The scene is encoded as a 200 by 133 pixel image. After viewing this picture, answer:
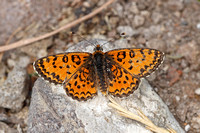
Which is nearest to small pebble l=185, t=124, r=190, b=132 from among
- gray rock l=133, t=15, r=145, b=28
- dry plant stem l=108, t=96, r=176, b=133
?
dry plant stem l=108, t=96, r=176, b=133

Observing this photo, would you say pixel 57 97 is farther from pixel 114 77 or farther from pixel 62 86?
pixel 114 77

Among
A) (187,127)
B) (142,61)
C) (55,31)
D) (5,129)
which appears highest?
(55,31)

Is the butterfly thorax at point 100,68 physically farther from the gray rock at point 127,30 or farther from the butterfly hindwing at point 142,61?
the gray rock at point 127,30

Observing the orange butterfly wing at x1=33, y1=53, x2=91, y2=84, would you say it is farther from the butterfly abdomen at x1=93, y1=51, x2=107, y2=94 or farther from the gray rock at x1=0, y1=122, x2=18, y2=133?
the gray rock at x1=0, y1=122, x2=18, y2=133

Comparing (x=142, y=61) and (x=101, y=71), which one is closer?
(x=142, y=61)

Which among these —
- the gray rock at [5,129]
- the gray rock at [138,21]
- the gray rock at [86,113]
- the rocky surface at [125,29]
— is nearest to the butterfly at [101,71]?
Result: the gray rock at [86,113]

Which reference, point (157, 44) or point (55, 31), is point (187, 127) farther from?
point (55, 31)

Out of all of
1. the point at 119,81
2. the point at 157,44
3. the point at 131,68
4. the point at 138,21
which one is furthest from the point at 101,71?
the point at 138,21
